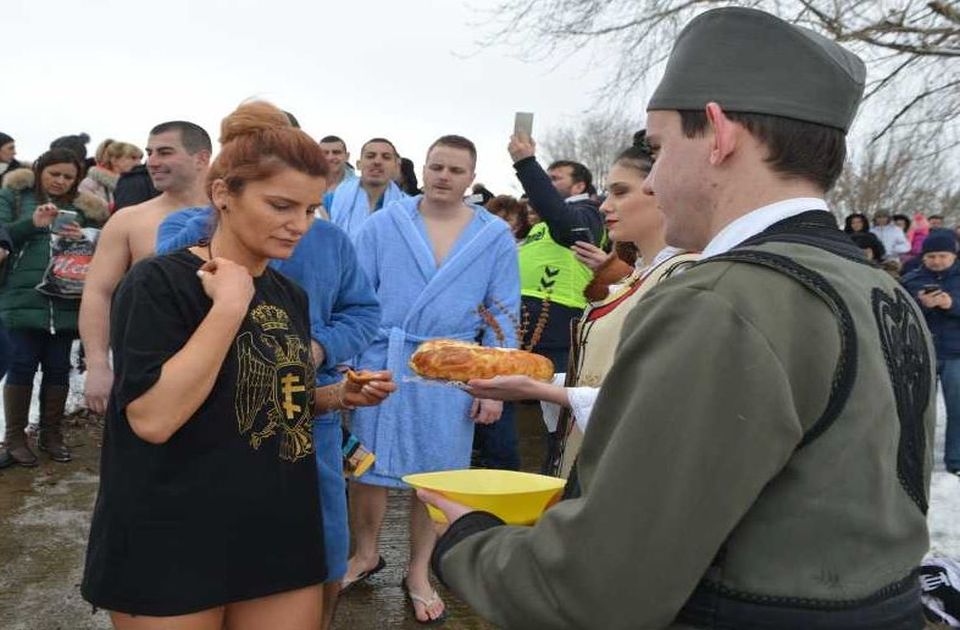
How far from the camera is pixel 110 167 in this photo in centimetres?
859

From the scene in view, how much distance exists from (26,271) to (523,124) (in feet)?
11.9

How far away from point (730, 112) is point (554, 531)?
2.28 feet

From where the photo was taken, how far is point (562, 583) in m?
1.17

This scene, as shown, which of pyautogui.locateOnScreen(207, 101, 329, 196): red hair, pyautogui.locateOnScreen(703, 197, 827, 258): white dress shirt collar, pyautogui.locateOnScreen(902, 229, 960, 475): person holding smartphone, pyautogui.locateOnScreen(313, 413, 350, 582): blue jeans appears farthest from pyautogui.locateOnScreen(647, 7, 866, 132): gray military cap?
pyautogui.locateOnScreen(902, 229, 960, 475): person holding smartphone

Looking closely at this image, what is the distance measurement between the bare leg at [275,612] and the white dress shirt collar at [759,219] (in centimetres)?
153

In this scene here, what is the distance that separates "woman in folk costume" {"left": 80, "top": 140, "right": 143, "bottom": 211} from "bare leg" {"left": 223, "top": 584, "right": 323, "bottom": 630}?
271 inches

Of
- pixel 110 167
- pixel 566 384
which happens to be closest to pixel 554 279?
pixel 566 384

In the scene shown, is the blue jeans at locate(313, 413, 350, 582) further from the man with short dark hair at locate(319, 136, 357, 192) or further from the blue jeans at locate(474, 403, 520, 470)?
the man with short dark hair at locate(319, 136, 357, 192)

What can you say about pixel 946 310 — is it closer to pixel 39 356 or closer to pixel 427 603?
pixel 427 603

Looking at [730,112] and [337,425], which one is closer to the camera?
[730,112]

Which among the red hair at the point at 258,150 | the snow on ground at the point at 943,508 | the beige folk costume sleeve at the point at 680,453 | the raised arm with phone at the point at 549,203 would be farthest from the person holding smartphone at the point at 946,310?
the beige folk costume sleeve at the point at 680,453

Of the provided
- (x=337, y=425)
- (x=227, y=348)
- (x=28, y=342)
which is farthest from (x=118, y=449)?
(x=28, y=342)

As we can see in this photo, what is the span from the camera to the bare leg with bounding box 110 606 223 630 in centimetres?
208

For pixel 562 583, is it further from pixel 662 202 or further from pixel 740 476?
pixel 662 202
